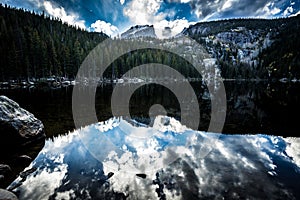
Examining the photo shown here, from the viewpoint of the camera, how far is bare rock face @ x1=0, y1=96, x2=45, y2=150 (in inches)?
387

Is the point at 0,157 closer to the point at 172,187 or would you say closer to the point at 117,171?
the point at 117,171

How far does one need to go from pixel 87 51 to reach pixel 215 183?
97924 millimetres

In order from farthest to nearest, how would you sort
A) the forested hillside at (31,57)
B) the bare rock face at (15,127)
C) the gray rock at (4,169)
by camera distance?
the forested hillside at (31,57) < the bare rock face at (15,127) < the gray rock at (4,169)

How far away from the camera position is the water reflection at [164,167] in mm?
6148

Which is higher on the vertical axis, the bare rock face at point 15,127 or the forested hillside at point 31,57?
the forested hillside at point 31,57

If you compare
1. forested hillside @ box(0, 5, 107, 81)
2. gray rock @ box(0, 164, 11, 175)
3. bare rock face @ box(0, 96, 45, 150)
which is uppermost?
forested hillside @ box(0, 5, 107, 81)

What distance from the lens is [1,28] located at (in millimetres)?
59594

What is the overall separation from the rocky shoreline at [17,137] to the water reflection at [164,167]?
648 mm

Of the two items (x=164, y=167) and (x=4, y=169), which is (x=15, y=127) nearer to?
(x=4, y=169)

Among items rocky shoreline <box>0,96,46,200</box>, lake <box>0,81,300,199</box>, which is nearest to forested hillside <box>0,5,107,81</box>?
lake <box>0,81,300,199</box>

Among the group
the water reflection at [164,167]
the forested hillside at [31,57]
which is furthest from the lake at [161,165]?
the forested hillside at [31,57]

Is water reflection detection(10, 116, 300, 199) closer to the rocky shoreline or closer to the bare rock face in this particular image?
the rocky shoreline

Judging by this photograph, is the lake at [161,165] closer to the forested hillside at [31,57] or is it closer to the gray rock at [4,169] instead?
the gray rock at [4,169]

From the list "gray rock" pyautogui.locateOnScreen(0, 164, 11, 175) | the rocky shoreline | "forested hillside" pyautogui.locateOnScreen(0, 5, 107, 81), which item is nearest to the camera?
"gray rock" pyautogui.locateOnScreen(0, 164, 11, 175)
